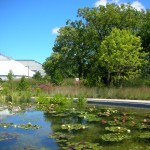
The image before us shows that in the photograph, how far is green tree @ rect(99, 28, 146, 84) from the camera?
26000 mm

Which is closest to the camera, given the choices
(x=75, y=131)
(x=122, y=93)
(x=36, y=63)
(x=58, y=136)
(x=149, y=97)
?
(x=58, y=136)

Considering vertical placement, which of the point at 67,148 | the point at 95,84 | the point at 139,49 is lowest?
the point at 67,148

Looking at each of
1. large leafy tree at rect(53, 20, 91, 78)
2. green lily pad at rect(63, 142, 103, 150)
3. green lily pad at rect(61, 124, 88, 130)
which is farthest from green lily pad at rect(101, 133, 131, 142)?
large leafy tree at rect(53, 20, 91, 78)

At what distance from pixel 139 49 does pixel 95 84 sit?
5.06m

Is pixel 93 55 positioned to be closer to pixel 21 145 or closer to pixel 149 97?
pixel 149 97

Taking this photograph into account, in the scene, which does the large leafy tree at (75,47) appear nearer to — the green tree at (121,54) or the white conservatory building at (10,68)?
the green tree at (121,54)

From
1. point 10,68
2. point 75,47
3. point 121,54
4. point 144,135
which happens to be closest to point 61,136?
point 144,135

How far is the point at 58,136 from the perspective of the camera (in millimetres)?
8680

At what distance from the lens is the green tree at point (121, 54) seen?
2600cm

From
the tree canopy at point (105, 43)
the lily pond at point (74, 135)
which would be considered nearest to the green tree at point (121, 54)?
the tree canopy at point (105, 43)

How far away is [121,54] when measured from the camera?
26.0 m

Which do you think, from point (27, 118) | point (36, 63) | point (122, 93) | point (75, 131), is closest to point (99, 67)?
point (122, 93)

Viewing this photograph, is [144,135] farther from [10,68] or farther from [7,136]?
[10,68]

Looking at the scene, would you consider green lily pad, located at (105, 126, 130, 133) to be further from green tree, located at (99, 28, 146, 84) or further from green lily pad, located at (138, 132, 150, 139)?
green tree, located at (99, 28, 146, 84)
